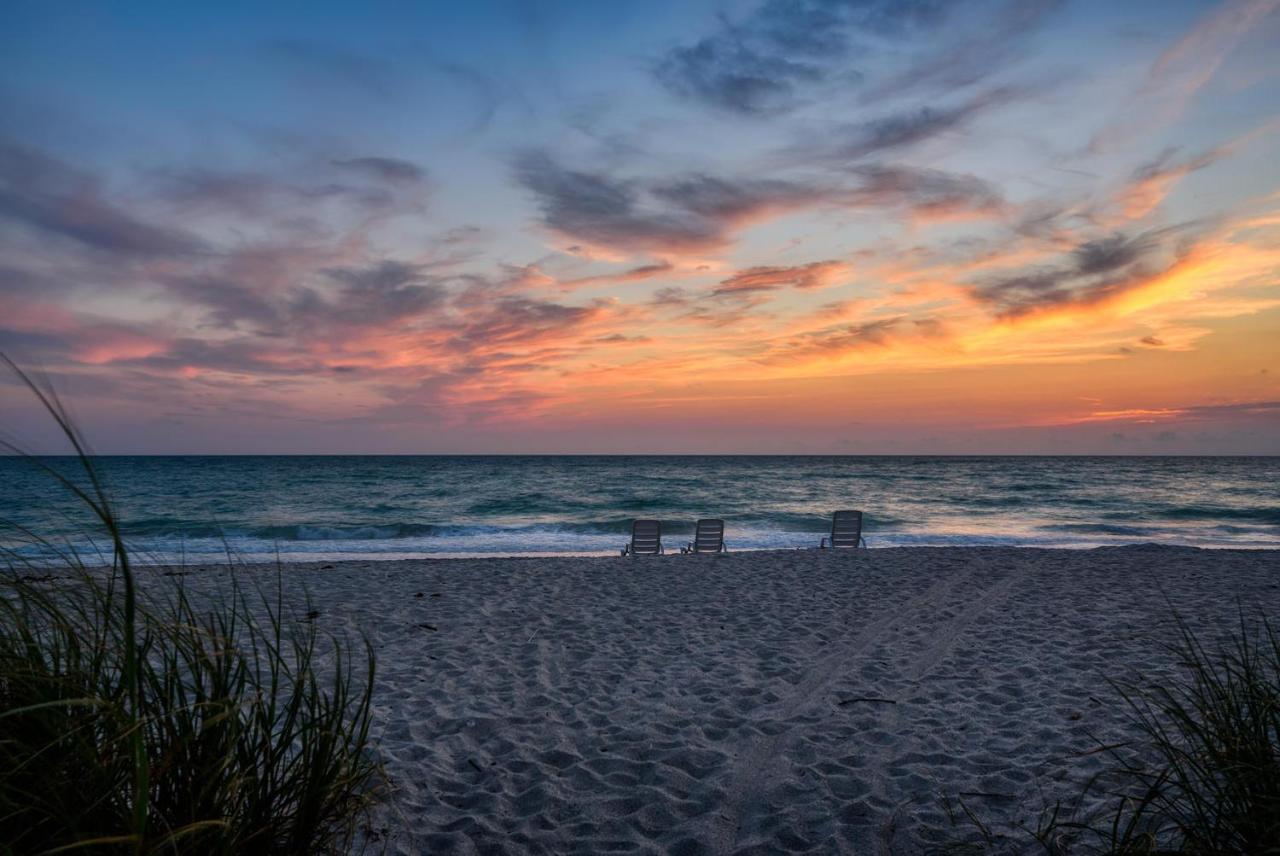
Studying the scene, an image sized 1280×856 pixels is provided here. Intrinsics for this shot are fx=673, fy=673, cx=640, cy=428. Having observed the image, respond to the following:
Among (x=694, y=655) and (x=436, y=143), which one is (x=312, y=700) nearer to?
(x=694, y=655)

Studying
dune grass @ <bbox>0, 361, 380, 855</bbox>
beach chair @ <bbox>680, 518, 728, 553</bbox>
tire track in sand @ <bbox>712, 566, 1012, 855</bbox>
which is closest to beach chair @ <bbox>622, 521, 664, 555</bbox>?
beach chair @ <bbox>680, 518, 728, 553</bbox>

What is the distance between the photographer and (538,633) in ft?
23.1

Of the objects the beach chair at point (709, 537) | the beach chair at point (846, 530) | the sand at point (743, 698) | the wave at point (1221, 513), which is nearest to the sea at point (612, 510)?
the wave at point (1221, 513)

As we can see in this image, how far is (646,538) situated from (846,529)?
182 inches

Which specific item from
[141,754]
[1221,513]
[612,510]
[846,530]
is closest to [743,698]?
[141,754]

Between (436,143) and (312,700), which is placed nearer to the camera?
(312,700)

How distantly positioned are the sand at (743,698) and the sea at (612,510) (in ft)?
18.6

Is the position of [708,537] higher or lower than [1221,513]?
higher

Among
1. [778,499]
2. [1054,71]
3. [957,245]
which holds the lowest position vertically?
[778,499]

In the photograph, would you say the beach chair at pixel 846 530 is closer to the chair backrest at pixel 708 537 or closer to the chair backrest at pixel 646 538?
the chair backrest at pixel 708 537

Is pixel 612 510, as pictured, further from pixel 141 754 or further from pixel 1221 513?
pixel 141 754

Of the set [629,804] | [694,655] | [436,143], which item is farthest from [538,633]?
[436,143]

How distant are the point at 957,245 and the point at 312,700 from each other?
1421 cm

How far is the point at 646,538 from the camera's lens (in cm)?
1371
